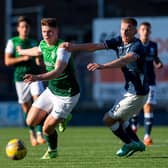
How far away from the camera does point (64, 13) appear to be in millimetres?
37125

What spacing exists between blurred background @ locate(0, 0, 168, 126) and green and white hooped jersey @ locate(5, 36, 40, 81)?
7.07 metres

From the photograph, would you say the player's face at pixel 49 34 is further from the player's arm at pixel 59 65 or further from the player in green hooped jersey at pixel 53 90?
the player's arm at pixel 59 65

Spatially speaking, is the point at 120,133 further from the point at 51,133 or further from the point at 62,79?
the point at 62,79

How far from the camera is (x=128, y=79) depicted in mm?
12914

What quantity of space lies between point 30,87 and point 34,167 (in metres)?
4.93

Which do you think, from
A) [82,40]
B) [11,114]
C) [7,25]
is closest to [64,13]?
[82,40]

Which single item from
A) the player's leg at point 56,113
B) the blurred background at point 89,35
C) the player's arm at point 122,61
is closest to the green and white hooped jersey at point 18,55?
the player's leg at point 56,113

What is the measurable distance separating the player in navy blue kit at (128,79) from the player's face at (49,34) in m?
0.32

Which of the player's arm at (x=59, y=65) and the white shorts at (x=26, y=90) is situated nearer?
the player's arm at (x=59, y=65)

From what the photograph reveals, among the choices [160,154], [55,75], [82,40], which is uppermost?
[55,75]

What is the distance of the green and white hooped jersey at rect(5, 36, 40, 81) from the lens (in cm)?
1631

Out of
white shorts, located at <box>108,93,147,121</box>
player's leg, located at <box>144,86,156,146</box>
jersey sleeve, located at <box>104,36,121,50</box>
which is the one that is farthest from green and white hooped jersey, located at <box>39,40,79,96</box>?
player's leg, located at <box>144,86,156,146</box>

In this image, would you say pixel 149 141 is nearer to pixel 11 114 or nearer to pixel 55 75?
pixel 55 75

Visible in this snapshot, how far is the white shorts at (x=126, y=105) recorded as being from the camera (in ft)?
42.4
